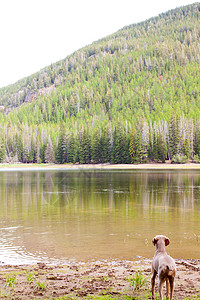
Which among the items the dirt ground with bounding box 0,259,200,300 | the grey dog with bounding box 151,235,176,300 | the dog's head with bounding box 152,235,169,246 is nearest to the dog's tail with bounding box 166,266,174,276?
the grey dog with bounding box 151,235,176,300

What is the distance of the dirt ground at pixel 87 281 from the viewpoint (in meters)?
7.77

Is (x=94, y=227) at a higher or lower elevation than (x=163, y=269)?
lower

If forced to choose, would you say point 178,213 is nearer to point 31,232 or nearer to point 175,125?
point 31,232

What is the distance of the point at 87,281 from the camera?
8781 millimetres

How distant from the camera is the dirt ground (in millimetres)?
7766

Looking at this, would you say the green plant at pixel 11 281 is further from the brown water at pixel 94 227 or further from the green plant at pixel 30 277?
the brown water at pixel 94 227

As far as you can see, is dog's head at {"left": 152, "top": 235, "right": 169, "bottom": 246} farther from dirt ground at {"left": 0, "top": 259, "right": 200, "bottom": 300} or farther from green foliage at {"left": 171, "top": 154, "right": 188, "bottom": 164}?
green foliage at {"left": 171, "top": 154, "right": 188, "bottom": 164}

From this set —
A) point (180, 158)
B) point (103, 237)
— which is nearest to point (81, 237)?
point (103, 237)

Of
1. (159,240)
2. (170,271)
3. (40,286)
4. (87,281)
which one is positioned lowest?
(87,281)

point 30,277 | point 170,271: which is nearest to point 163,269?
point 170,271

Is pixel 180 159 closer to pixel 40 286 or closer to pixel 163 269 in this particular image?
pixel 40 286

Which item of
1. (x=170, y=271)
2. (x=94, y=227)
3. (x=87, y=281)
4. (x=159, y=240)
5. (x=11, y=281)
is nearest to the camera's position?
(x=170, y=271)

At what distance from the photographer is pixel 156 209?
24.0 metres

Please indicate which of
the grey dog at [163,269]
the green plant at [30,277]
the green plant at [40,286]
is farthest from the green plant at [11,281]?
the grey dog at [163,269]
